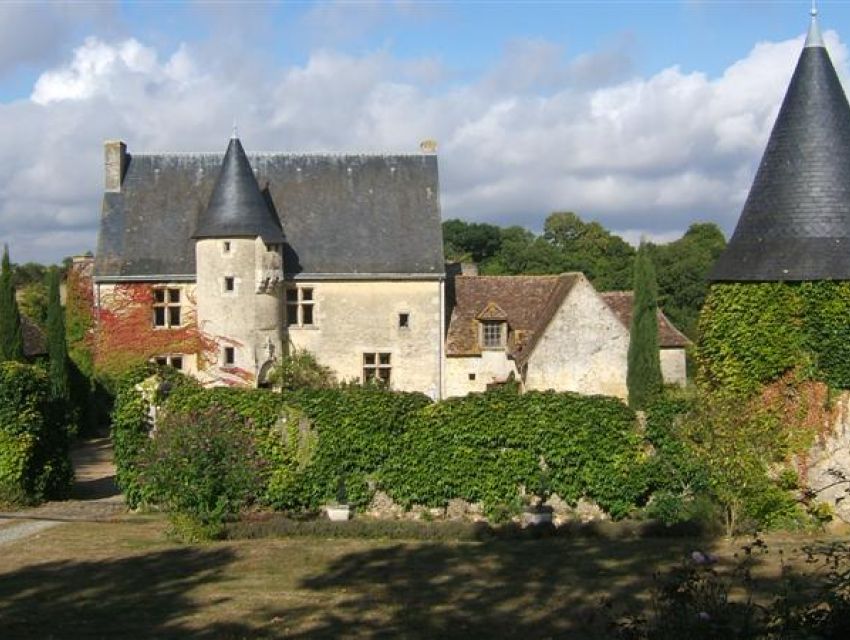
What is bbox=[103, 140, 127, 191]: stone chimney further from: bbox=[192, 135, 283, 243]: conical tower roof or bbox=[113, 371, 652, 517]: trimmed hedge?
bbox=[113, 371, 652, 517]: trimmed hedge

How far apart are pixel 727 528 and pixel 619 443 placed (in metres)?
2.30

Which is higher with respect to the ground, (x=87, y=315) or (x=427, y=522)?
(x=87, y=315)

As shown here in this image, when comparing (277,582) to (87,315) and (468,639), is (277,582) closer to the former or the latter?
(468,639)

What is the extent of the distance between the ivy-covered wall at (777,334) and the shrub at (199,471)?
8.09m

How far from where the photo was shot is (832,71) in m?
17.3

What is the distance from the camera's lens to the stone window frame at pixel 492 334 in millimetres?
31203

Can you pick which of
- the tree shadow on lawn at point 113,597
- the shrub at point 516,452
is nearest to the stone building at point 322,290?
the shrub at point 516,452

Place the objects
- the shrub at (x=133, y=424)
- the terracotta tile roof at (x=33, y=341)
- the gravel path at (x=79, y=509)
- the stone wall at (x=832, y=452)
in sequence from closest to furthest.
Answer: the gravel path at (x=79, y=509), the stone wall at (x=832, y=452), the shrub at (x=133, y=424), the terracotta tile roof at (x=33, y=341)

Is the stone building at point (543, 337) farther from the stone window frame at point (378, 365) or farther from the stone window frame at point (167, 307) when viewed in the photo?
the stone window frame at point (167, 307)

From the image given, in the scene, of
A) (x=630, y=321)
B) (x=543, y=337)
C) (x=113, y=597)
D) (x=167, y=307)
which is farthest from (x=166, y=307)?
(x=113, y=597)

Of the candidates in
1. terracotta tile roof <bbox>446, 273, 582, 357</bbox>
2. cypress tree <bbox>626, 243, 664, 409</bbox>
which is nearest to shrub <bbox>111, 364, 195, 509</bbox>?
terracotta tile roof <bbox>446, 273, 582, 357</bbox>

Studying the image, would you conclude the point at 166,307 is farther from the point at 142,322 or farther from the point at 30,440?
the point at 30,440

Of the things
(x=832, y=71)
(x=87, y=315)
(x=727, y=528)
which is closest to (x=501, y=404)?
(x=727, y=528)

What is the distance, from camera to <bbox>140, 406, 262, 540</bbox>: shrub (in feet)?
46.8
